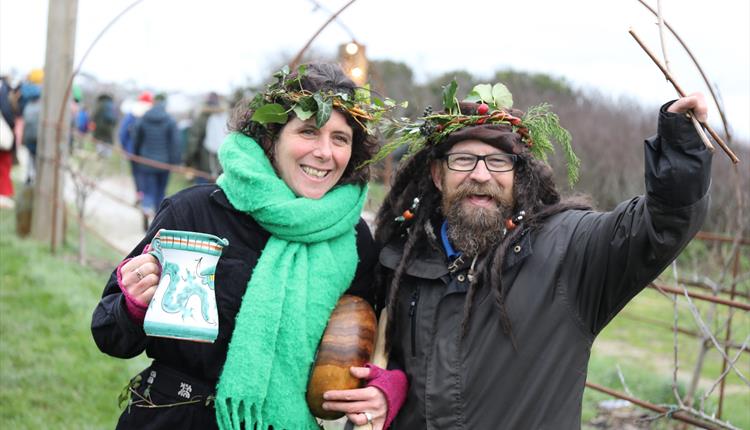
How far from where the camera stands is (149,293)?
238cm

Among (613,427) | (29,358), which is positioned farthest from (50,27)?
(613,427)

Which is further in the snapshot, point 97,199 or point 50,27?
point 97,199

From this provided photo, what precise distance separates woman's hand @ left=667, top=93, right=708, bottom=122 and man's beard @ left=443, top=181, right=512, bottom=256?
76 cm

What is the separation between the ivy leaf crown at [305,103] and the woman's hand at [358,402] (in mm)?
Result: 903

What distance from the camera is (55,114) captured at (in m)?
8.70

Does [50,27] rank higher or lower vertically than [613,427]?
higher

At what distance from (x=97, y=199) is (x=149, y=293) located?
12764 millimetres

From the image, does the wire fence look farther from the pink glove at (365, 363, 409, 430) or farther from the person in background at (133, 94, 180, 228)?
the pink glove at (365, 363, 409, 430)

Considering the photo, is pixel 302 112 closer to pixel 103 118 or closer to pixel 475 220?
pixel 475 220

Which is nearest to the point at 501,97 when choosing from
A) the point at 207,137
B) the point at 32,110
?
the point at 207,137

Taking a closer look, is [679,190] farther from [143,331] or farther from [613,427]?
[613,427]

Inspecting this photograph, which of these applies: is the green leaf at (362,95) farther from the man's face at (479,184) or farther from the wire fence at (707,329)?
the wire fence at (707,329)

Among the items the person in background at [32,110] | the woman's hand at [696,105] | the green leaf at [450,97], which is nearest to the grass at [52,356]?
the green leaf at [450,97]

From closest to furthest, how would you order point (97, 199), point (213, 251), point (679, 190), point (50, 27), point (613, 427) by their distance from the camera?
point (679, 190)
point (213, 251)
point (613, 427)
point (50, 27)
point (97, 199)
